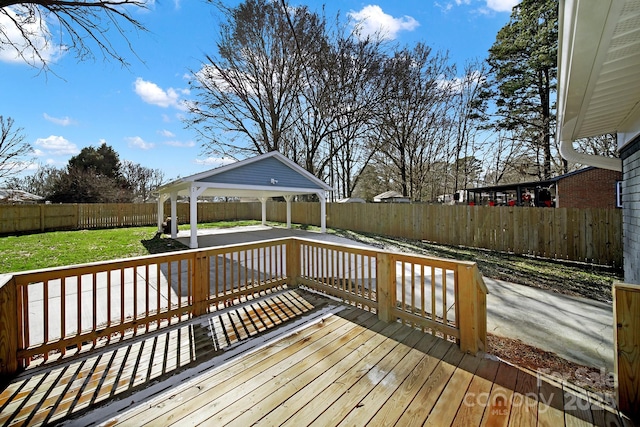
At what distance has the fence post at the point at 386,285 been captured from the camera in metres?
3.15

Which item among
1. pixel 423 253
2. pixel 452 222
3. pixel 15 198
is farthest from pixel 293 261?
pixel 15 198

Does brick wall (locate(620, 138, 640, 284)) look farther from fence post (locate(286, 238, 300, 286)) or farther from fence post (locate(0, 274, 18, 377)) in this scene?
fence post (locate(0, 274, 18, 377))

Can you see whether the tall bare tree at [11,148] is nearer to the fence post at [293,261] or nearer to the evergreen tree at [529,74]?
the fence post at [293,261]

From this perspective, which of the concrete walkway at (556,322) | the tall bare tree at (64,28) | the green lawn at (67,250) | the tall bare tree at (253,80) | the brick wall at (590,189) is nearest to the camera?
the concrete walkway at (556,322)

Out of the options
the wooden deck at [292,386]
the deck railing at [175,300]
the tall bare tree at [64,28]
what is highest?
the tall bare tree at [64,28]

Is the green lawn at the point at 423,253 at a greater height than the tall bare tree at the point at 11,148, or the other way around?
the tall bare tree at the point at 11,148

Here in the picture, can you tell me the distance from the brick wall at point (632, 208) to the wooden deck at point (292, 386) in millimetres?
4016

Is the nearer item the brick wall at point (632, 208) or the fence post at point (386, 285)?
the fence post at point (386, 285)

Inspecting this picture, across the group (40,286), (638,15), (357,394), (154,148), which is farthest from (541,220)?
(154,148)

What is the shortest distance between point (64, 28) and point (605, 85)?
755cm

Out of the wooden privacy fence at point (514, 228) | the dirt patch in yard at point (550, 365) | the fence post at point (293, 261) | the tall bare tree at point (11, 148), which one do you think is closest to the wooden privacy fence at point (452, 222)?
the wooden privacy fence at point (514, 228)

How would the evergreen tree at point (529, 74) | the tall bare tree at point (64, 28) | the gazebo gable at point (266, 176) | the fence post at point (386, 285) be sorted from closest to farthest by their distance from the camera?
the fence post at point (386, 285) → the tall bare tree at point (64, 28) → the gazebo gable at point (266, 176) → the evergreen tree at point (529, 74)

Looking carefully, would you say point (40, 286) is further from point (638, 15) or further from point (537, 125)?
point (537, 125)

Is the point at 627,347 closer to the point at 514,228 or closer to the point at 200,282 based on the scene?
the point at 200,282
